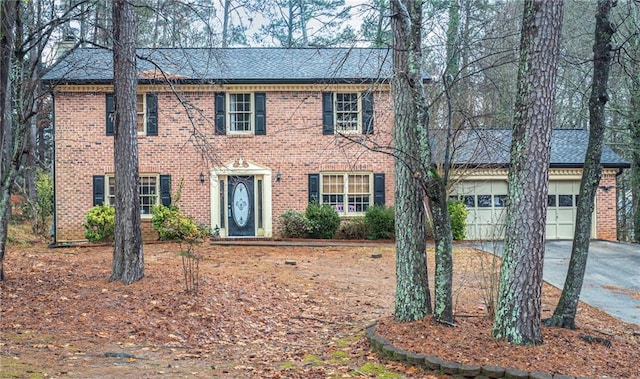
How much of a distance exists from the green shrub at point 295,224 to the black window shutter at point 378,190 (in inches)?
96.1

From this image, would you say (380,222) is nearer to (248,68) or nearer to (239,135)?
(239,135)

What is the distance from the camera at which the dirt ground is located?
5574 millimetres

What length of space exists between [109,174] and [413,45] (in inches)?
529

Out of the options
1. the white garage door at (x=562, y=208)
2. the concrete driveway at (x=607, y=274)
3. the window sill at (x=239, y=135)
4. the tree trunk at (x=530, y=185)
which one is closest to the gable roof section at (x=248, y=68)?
the window sill at (x=239, y=135)

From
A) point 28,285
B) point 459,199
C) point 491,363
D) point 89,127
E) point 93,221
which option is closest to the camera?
point 491,363

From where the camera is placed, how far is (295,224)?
17.2 meters

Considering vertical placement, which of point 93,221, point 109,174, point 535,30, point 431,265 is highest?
point 535,30

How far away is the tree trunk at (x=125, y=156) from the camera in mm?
8992

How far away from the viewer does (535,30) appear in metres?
5.96

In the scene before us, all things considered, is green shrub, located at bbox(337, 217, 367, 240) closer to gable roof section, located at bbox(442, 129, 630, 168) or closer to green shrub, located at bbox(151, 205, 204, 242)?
gable roof section, located at bbox(442, 129, 630, 168)

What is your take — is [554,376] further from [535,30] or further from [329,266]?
[329,266]

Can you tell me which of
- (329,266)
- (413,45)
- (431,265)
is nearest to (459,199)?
(431,265)

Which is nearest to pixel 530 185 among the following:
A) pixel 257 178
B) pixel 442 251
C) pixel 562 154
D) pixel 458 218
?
pixel 442 251

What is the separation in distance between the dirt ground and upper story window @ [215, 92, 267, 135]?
7.30 meters
